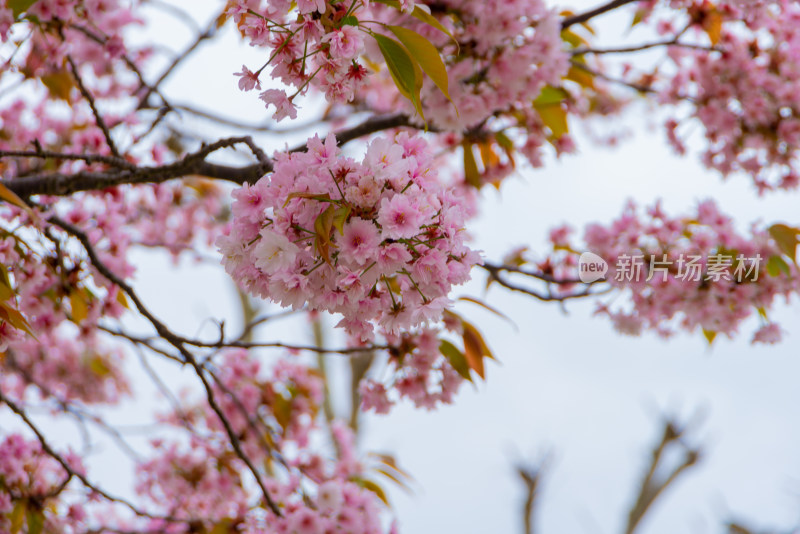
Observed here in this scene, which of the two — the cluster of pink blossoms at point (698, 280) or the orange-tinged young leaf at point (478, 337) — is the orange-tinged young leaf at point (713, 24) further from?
the orange-tinged young leaf at point (478, 337)

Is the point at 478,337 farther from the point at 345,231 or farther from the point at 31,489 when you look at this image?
the point at 31,489

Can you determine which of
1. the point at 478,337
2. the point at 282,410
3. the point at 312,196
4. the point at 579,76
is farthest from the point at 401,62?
the point at 282,410

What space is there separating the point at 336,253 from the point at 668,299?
149cm

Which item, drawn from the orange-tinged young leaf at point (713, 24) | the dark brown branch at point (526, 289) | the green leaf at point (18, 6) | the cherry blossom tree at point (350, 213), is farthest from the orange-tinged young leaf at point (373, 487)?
the orange-tinged young leaf at point (713, 24)

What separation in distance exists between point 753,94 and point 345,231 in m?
2.20

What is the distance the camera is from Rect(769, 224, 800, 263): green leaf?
1916 millimetres

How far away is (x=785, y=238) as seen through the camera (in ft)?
6.32

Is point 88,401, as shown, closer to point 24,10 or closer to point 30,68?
point 30,68

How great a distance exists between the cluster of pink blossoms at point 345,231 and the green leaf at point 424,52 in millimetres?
154

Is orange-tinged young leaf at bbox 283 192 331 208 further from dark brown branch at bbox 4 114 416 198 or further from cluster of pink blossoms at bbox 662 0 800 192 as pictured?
cluster of pink blossoms at bbox 662 0 800 192

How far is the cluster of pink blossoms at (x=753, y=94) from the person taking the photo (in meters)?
2.41

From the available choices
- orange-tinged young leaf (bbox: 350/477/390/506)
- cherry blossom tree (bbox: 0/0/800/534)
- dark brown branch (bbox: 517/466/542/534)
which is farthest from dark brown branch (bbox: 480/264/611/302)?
dark brown branch (bbox: 517/466/542/534)

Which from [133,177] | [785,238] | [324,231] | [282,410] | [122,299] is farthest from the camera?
[282,410]

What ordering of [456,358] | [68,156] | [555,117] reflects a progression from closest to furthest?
[68,156] → [456,358] → [555,117]
